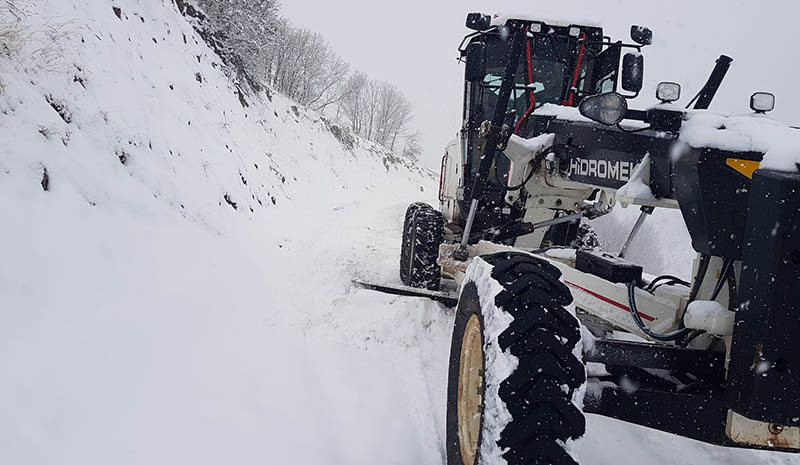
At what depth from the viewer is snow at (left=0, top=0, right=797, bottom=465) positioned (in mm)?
2293

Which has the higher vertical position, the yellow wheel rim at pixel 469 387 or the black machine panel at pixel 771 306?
the black machine panel at pixel 771 306

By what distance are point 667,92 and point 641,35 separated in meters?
2.77

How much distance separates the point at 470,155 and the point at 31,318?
4095 mm

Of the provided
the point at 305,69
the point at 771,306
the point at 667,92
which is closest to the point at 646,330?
the point at 771,306

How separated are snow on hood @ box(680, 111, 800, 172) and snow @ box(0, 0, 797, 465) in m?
1.15

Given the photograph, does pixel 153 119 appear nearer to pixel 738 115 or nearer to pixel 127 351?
pixel 127 351

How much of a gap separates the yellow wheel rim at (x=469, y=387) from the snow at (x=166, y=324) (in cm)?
37

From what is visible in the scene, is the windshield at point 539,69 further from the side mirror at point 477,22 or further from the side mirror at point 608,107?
the side mirror at point 608,107

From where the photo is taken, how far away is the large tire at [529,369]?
1.73 metres

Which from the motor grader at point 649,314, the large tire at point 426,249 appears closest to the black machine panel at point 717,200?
the motor grader at point 649,314

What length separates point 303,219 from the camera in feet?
35.1

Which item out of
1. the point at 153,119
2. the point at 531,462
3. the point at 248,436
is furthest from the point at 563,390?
the point at 153,119

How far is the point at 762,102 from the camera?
6.93 ft

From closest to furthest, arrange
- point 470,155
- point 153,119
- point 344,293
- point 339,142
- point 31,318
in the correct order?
1. point 31,318
2. point 344,293
3. point 470,155
4. point 153,119
5. point 339,142
